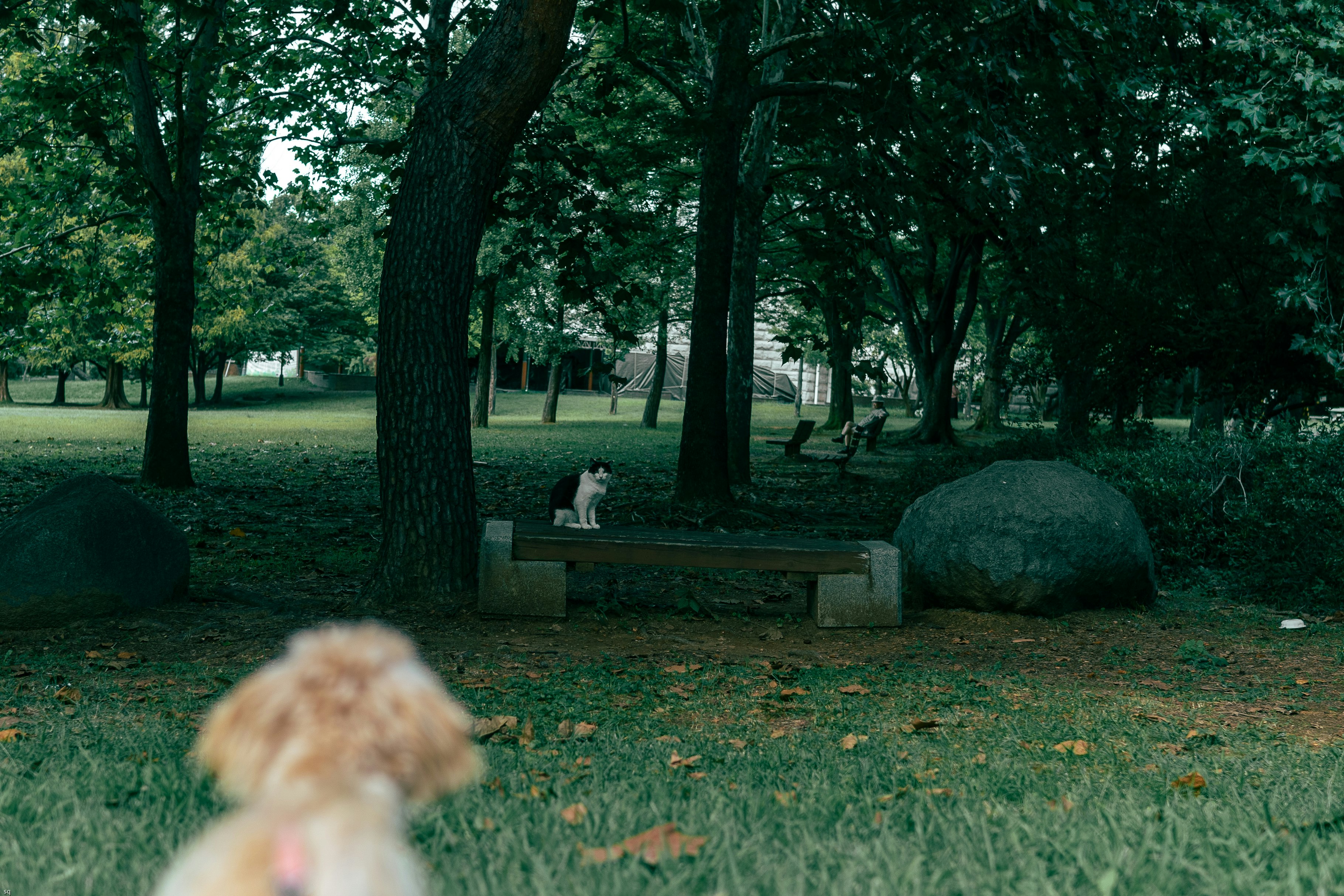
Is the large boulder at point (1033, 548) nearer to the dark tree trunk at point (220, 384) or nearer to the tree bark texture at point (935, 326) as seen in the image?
the tree bark texture at point (935, 326)

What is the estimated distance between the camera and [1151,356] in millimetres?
14086

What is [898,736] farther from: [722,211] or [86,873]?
[722,211]

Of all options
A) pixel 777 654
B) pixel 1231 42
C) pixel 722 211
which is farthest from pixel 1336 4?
pixel 777 654

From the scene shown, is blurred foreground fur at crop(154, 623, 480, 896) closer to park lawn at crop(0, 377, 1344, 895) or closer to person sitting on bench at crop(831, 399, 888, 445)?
park lawn at crop(0, 377, 1344, 895)

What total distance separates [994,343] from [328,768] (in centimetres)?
3752

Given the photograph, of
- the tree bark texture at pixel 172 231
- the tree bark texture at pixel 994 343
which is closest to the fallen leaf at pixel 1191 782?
the tree bark texture at pixel 172 231

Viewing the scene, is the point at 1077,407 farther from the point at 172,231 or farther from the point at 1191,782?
the point at 172,231

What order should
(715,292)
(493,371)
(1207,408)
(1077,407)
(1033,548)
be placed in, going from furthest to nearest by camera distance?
1. (493,371)
2. (1207,408)
3. (1077,407)
4. (715,292)
5. (1033,548)

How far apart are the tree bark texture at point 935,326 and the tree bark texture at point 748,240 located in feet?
29.1

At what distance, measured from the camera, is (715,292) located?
13.6 meters

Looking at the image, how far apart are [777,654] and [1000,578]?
218 centimetres

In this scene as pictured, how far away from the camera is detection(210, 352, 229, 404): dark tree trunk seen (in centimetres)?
4978

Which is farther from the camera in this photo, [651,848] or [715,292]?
[715,292]

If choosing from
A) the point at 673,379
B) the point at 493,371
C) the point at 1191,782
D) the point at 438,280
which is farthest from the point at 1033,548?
the point at 673,379
